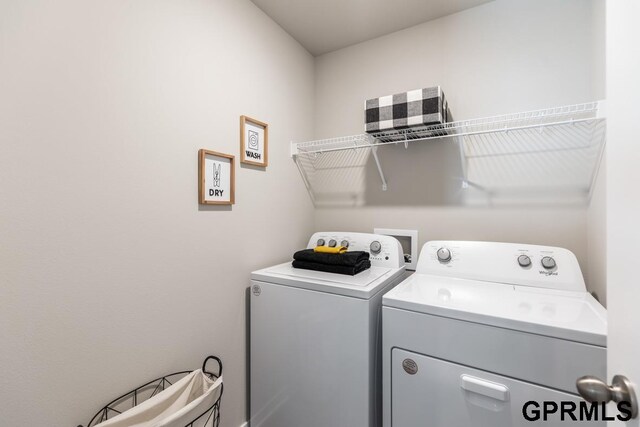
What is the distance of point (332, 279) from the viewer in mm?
1346

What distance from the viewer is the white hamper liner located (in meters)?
0.96

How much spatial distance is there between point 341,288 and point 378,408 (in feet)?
1.88

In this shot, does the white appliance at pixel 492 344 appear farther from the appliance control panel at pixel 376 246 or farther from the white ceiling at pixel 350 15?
the white ceiling at pixel 350 15

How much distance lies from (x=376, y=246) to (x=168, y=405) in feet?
4.03

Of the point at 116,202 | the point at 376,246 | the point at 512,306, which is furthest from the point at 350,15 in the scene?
the point at 512,306

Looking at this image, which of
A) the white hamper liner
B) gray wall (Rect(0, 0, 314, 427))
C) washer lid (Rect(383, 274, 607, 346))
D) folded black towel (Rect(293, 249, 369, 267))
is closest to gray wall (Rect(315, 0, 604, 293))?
washer lid (Rect(383, 274, 607, 346))

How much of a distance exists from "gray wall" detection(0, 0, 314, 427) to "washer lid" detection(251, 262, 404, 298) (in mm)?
197

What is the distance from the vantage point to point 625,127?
526mm

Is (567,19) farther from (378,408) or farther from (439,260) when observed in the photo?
(378,408)

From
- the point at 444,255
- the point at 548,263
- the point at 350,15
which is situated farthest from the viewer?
the point at 350,15

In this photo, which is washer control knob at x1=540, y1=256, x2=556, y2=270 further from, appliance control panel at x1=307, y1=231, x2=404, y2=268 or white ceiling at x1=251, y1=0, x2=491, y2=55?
white ceiling at x1=251, y1=0, x2=491, y2=55

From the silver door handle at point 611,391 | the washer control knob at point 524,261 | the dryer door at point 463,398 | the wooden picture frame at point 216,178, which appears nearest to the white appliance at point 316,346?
the dryer door at point 463,398

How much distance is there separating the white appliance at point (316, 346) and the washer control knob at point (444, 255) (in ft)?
0.74

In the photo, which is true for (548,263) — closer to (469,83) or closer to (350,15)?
(469,83)
